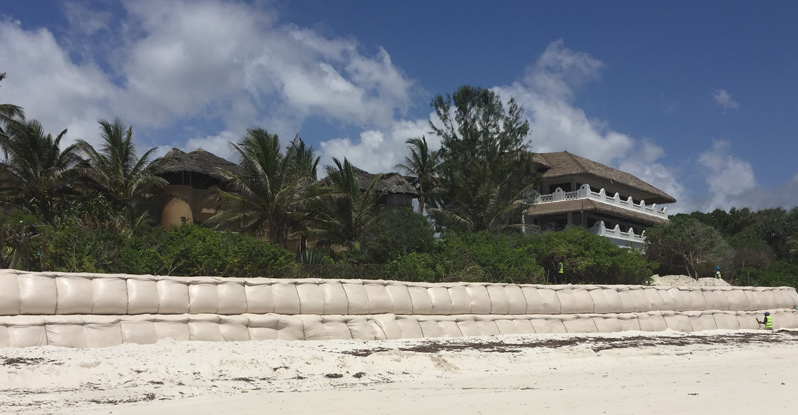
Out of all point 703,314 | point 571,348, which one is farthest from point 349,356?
point 703,314

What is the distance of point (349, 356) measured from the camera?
29.2ft

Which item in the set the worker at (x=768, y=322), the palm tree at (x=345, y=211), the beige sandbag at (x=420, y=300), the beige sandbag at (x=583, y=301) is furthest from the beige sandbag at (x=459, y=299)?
the palm tree at (x=345, y=211)

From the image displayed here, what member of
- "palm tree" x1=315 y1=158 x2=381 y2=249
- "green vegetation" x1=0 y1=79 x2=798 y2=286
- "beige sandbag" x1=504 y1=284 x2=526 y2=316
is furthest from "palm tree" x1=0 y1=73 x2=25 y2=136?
"beige sandbag" x1=504 y1=284 x2=526 y2=316

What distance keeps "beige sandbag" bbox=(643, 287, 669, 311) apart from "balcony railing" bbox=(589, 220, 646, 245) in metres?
18.4

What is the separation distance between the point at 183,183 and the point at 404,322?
22057 millimetres

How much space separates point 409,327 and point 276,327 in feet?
7.62

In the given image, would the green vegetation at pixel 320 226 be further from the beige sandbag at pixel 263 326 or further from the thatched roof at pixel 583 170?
the beige sandbag at pixel 263 326

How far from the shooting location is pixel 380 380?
8.08 meters

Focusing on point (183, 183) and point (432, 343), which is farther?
point (183, 183)

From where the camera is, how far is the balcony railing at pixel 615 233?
115ft

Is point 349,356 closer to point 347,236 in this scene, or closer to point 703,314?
point 703,314

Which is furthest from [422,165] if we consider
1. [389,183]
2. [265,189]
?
[265,189]

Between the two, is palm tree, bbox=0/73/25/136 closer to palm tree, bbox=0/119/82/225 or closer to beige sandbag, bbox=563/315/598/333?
palm tree, bbox=0/119/82/225

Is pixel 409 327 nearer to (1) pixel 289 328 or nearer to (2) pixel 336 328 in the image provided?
(2) pixel 336 328
